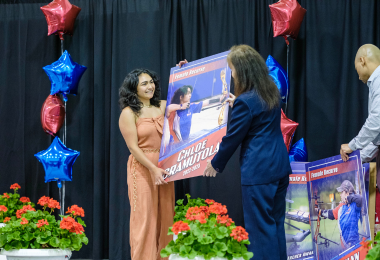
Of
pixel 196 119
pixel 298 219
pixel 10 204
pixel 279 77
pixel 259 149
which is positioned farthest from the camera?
pixel 10 204

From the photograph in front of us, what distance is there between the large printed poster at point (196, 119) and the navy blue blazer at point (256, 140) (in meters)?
0.49

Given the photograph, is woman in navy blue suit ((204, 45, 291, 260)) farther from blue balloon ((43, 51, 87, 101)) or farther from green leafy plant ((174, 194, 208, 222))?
blue balloon ((43, 51, 87, 101))

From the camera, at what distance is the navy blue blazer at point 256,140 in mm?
1996

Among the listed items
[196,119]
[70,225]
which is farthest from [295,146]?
[70,225]

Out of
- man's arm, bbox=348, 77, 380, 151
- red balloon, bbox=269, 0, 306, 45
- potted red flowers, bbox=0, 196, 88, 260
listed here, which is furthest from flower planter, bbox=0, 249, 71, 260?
red balloon, bbox=269, 0, 306, 45

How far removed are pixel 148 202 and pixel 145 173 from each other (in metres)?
0.22

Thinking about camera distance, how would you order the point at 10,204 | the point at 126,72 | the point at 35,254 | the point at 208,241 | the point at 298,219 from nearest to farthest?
the point at 208,241 < the point at 35,254 < the point at 298,219 < the point at 10,204 < the point at 126,72

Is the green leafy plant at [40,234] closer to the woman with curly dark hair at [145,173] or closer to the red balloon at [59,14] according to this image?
the woman with curly dark hair at [145,173]

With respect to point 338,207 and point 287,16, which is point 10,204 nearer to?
point 338,207

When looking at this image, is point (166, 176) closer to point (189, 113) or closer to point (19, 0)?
point (189, 113)

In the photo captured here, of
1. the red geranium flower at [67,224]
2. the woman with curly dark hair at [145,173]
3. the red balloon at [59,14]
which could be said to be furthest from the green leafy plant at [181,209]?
the red balloon at [59,14]

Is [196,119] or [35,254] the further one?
[196,119]

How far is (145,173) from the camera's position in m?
2.76

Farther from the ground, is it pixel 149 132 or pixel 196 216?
pixel 149 132
